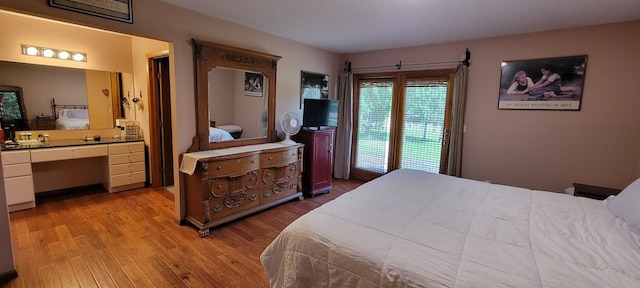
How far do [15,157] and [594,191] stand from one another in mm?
6251

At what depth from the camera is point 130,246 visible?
2.55m

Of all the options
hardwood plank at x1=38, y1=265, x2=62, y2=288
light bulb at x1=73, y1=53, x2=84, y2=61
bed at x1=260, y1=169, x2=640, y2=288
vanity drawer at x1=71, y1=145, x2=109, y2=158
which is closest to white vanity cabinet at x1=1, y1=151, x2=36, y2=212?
vanity drawer at x1=71, y1=145, x2=109, y2=158

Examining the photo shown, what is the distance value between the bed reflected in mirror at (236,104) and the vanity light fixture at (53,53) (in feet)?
7.29

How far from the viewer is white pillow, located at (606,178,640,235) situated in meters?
1.62

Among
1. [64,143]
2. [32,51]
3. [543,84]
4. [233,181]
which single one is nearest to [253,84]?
[233,181]

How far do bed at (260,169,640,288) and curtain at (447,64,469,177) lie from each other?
5.65ft

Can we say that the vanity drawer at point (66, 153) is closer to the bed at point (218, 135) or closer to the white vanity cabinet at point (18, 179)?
the white vanity cabinet at point (18, 179)

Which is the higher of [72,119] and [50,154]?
[72,119]

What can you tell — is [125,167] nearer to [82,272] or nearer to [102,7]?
[82,272]

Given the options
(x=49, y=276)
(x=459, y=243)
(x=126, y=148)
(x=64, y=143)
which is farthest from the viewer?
(x=126, y=148)

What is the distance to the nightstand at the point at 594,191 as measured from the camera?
9.06 ft

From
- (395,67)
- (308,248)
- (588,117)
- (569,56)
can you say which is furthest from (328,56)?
(308,248)

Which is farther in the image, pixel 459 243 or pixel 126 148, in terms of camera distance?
pixel 126 148

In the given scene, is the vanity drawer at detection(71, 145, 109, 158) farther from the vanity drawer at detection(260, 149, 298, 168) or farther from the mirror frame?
the vanity drawer at detection(260, 149, 298, 168)
